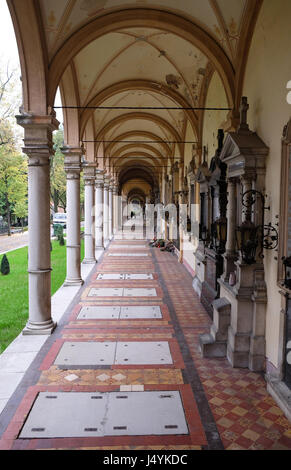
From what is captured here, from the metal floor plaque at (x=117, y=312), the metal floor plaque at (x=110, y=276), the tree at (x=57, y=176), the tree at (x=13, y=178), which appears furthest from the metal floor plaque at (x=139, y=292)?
the tree at (x=57, y=176)

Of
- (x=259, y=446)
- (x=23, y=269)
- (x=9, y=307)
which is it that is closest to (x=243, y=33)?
(x=259, y=446)

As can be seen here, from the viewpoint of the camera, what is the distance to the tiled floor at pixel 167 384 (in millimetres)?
4176

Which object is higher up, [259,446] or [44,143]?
[44,143]

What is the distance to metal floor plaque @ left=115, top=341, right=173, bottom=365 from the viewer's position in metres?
6.34

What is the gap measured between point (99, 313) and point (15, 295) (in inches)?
137

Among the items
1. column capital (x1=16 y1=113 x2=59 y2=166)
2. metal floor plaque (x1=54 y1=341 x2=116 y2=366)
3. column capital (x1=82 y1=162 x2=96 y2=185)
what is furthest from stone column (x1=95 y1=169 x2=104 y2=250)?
metal floor plaque (x1=54 y1=341 x2=116 y2=366)

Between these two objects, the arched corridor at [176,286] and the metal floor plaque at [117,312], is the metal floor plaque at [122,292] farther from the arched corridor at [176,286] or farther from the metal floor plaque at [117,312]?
the metal floor plaque at [117,312]

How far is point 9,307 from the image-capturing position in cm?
988

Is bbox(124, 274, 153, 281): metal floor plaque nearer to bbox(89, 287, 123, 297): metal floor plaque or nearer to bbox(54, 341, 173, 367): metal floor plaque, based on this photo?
bbox(89, 287, 123, 297): metal floor plaque

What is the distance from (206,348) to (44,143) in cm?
488

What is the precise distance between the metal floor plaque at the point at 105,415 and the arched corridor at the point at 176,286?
2 cm

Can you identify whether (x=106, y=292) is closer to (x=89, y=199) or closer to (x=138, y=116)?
(x=89, y=199)

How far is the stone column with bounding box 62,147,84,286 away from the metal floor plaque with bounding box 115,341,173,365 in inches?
198

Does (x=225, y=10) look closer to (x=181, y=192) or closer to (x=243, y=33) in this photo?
(x=243, y=33)
